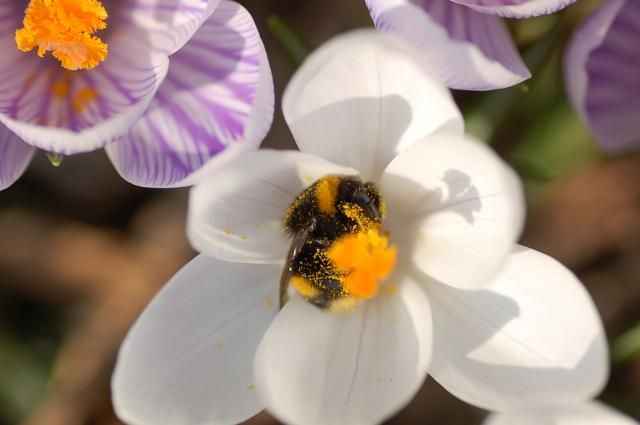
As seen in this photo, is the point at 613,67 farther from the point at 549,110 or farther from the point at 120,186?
the point at 120,186

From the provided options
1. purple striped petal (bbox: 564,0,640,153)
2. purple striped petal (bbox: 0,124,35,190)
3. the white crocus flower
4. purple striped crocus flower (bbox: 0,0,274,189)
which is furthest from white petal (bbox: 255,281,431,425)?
purple striped petal (bbox: 0,124,35,190)

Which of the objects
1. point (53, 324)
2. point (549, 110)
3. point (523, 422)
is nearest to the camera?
point (523, 422)

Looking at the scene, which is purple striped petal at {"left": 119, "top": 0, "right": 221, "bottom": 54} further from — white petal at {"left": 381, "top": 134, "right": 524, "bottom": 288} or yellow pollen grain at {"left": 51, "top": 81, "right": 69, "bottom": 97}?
white petal at {"left": 381, "top": 134, "right": 524, "bottom": 288}

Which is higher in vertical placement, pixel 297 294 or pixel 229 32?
pixel 229 32

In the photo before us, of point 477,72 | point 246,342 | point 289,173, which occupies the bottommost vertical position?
point 246,342

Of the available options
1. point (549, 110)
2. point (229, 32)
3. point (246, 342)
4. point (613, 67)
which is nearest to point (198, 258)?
point (246, 342)

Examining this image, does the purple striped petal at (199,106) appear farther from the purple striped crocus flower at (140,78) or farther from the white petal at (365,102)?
the white petal at (365,102)

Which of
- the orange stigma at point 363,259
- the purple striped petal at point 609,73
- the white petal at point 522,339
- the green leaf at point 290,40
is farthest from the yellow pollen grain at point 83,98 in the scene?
the purple striped petal at point 609,73
